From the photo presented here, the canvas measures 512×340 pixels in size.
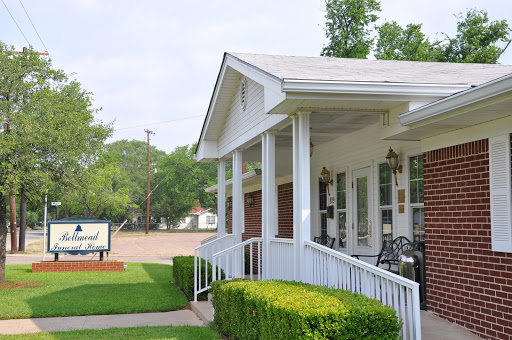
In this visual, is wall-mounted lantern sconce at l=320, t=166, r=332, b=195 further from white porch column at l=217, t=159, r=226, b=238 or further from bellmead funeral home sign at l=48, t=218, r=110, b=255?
bellmead funeral home sign at l=48, t=218, r=110, b=255

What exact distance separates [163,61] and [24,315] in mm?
17098

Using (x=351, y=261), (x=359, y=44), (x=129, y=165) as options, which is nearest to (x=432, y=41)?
(x=359, y=44)

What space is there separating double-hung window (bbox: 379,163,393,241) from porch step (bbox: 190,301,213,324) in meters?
3.38

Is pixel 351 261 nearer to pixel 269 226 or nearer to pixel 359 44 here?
pixel 269 226

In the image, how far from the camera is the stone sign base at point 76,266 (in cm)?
1653

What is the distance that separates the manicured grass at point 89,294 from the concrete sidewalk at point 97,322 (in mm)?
365

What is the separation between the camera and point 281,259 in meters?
8.17

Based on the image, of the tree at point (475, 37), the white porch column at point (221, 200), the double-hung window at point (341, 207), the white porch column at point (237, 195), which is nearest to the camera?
the double-hung window at point (341, 207)

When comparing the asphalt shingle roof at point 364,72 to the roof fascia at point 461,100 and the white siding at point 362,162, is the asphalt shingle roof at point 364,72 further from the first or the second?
the white siding at point 362,162

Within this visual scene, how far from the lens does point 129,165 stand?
86.8 m

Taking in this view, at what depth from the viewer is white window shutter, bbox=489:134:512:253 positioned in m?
5.73

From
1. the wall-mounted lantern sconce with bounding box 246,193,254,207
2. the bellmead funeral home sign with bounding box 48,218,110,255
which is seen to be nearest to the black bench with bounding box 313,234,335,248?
the wall-mounted lantern sconce with bounding box 246,193,254,207

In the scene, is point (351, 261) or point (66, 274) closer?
point (351, 261)

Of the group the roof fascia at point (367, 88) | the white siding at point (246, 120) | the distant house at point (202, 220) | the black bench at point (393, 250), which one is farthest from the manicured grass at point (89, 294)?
the distant house at point (202, 220)
